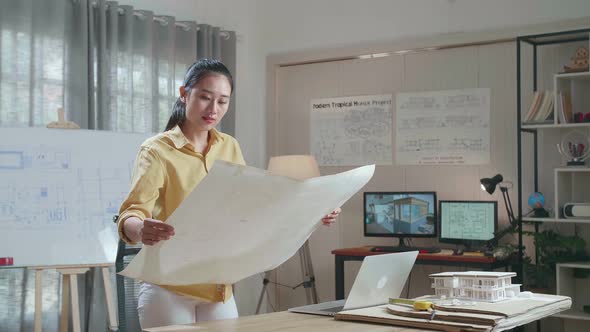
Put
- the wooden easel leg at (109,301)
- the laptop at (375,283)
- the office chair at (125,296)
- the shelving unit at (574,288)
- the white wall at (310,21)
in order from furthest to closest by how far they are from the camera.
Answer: the white wall at (310,21), the shelving unit at (574,288), the wooden easel leg at (109,301), the office chair at (125,296), the laptop at (375,283)

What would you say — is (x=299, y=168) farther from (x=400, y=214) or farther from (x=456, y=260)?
(x=456, y=260)

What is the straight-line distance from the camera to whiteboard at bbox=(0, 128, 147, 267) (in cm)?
392

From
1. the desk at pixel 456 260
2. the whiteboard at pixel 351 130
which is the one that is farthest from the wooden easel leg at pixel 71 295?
the whiteboard at pixel 351 130

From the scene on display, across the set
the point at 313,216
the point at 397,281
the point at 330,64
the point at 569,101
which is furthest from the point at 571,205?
the point at 313,216

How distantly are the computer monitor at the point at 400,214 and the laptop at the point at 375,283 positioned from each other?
9.38ft

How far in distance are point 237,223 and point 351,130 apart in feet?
13.1

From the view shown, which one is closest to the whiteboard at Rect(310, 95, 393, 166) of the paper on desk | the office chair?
the office chair

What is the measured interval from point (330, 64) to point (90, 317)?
99.8 inches

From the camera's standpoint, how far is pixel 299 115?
232 inches

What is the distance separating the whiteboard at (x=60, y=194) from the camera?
392 centimetres

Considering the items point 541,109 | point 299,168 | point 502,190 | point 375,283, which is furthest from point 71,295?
point 541,109

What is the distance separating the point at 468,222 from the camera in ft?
15.8

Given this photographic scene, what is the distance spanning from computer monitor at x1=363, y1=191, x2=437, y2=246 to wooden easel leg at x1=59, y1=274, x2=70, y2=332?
6.77 ft

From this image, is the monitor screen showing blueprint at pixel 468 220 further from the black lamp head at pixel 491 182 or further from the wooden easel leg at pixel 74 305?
the wooden easel leg at pixel 74 305
